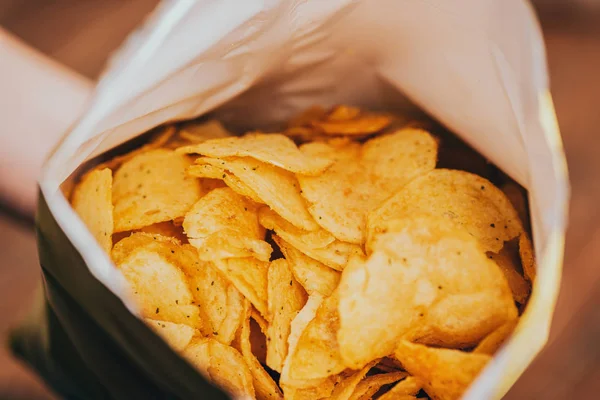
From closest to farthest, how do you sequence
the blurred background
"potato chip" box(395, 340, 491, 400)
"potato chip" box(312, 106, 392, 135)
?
"potato chip" box(395, 340, 491, 400) → "potato chip" box(312, 106, 392, 135) → the blurred background

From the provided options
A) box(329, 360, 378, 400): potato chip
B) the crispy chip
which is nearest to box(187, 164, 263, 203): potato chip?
the crispy chip

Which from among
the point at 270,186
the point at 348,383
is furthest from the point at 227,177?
the point at 348,383

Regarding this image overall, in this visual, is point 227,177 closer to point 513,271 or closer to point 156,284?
point 156,284

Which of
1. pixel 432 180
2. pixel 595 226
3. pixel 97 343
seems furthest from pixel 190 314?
pixel 595 226

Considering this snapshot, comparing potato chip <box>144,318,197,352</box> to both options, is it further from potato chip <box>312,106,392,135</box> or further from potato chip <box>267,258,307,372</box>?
potato chip <box>312,106,392,135</box>

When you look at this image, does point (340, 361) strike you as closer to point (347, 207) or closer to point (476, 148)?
point (347, 207)

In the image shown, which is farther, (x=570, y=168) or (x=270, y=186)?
(x=570, y=168)
